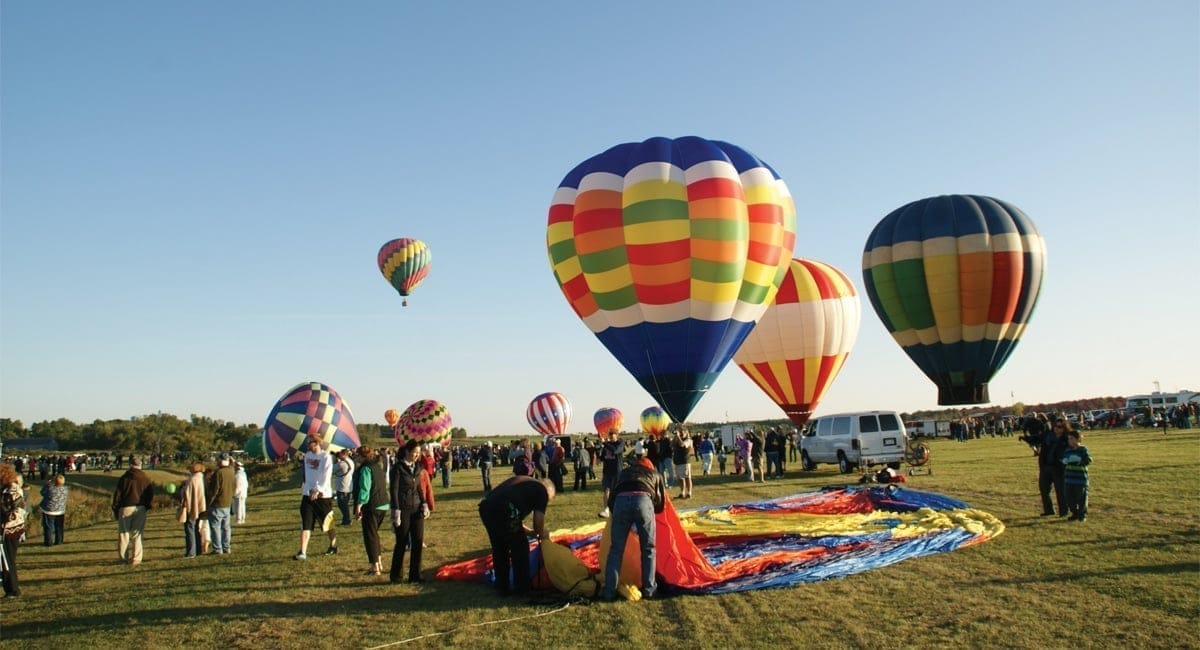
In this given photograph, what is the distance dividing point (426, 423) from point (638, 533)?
35.9 meters

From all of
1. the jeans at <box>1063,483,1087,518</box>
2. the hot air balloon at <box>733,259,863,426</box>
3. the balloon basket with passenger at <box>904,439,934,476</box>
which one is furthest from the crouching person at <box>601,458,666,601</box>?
the hot air balloon at <box>733,259,863,426</box>

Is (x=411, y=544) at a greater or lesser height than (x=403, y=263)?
lesser

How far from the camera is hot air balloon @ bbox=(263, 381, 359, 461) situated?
30672 millimetres

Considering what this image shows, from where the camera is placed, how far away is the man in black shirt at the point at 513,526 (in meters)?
7.31

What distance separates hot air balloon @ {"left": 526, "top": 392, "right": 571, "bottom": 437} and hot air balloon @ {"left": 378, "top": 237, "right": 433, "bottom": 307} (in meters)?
14.0

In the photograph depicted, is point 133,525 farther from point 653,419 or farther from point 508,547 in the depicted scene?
point 653,419

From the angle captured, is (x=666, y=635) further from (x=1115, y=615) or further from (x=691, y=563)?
(x=1115, y=615)

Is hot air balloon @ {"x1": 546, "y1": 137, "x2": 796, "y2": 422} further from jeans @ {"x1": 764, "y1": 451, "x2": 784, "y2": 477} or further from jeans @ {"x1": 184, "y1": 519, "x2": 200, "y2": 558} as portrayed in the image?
jeans @ {"x1": 184, "y1": 519, "x2": 200, "y2": 558}

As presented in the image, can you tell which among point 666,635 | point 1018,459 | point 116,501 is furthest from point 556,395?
point 666,635

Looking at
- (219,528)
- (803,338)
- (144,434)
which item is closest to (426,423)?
(803,338)

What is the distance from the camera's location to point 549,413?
166ft

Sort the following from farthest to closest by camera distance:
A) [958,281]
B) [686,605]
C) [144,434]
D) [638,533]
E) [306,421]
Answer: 1. [144,434]
2. [306,421]
3. [958,281]
4. [638,533]
5. [686,605]

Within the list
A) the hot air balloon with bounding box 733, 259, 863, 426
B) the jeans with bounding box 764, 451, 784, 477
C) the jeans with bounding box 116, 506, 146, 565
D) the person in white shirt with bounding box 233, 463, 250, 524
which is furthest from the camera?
the hot air balloon with bounding box 733, 259, 863, 426

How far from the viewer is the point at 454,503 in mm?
17484
